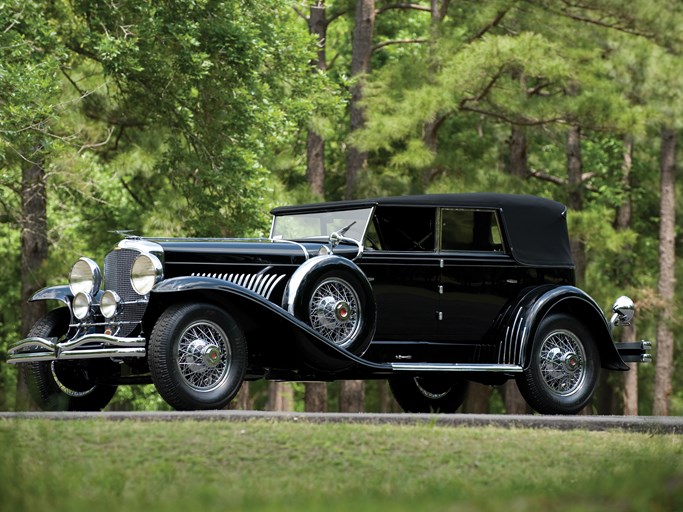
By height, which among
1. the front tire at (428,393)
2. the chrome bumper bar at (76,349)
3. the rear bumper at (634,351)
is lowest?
the front tire at (428,393)

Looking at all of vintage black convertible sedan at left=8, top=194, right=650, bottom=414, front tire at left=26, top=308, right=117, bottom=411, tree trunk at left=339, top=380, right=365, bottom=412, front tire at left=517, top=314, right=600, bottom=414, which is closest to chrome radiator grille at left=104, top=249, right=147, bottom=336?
vintage black convertible sedan at left=8, top=194, right=650, bottom=414

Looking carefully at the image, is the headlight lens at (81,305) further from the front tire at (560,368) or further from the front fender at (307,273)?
the front tire at (560,368)

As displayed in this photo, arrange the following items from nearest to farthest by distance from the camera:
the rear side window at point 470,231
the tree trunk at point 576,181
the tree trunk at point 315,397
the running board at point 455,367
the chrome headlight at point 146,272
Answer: the chrome headlight at point 146,272, the running board at point 455,367, the rear side window at point 470,231, the tree trunk at point 315,397, the tree trunk at point 576,181

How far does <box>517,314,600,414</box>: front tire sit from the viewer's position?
11.8 m

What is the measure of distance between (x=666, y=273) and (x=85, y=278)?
63.1ft

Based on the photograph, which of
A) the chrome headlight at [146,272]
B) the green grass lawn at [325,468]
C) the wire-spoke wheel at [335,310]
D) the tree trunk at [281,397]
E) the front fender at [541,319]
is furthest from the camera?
the tree trunk at [281,397]

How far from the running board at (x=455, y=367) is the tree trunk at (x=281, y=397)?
59.8 ft

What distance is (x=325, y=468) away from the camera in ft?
24.7

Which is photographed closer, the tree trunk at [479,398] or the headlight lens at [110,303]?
the headlight lens at [110,303]

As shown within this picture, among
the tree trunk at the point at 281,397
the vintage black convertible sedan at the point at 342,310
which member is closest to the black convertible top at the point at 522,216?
the vintage black convertible sedan at the point at 342,310

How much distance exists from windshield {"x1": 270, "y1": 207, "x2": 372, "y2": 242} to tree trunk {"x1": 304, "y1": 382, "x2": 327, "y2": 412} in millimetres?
12554

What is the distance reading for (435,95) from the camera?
2244cm

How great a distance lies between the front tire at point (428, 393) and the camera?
1345 cm

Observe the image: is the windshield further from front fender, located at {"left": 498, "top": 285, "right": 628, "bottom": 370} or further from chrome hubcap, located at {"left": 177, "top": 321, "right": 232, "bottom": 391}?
chrome hubcap, located at {"left": 177, "top": 321, "right": 232, "bottom": 391}
